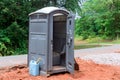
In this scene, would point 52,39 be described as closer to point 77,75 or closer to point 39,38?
point 39,38

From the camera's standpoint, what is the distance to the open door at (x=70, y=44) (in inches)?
242

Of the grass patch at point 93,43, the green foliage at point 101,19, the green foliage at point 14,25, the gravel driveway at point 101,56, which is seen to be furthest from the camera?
the green foliage at point 101,19

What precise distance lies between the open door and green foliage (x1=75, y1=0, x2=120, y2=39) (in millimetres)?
21872

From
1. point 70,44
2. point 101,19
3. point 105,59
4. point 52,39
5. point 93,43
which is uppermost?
point 101,19

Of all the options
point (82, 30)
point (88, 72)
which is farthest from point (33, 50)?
point (82, 30)

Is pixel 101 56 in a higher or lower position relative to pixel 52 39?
lower

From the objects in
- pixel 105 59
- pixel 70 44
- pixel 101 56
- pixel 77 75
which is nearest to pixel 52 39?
pixel 70 44

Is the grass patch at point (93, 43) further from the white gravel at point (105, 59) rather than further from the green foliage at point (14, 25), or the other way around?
the white gravel at point (105, 59)

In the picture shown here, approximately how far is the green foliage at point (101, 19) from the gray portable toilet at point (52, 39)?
2150cm

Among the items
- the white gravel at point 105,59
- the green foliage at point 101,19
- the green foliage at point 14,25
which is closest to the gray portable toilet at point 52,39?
the white gravel at point 105,59

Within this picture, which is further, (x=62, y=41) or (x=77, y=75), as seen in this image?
(x=62, y=41)

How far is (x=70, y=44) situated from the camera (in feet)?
20.5

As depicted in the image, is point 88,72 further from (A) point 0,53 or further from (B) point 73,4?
(B) point 73,4

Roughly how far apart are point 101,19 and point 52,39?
2355cm
